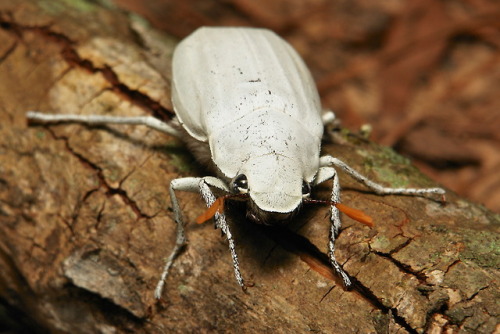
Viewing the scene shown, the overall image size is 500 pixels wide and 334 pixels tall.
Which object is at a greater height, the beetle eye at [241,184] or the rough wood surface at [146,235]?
the beetle eye at [241,184]

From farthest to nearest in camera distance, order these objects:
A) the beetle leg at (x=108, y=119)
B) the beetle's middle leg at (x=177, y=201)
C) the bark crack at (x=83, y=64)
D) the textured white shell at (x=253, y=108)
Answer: the bark crack at (x=83, y=64) < the beetle leg at (x=108, y=119) < the beetle's middle leg at (x=177, y=201) < the textured white shell at (x=253, y=108)

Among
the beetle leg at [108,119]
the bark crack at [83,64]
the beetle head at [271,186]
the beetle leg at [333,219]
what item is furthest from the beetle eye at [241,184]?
the bark crack at [83,64]

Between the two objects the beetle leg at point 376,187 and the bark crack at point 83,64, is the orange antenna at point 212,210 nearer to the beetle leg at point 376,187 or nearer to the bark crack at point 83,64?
the beetle leg at point 376,187

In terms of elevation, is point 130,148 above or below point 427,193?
above

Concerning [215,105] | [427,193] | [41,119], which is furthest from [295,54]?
[41,119]

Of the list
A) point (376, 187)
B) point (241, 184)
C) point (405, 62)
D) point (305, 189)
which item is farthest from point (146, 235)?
point (405, 62)

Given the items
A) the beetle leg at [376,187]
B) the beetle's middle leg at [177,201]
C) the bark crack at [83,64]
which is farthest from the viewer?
the bark crack at [83,64]

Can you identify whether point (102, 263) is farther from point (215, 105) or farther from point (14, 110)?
point (14, 110)

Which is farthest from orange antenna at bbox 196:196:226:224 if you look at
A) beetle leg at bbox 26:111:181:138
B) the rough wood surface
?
beetle leg at bbox 26:111:181:138
